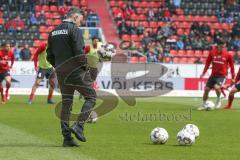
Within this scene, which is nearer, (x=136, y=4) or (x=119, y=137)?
(x=119, y=137)

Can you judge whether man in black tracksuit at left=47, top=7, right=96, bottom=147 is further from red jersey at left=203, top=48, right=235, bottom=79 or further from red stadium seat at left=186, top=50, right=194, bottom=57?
red stadium seat at left=186, top=50, right=194, bottom=57

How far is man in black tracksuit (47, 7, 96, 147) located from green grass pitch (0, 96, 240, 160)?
41cm

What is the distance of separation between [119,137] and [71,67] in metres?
2.39

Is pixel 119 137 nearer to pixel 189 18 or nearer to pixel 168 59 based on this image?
pixel 168 59

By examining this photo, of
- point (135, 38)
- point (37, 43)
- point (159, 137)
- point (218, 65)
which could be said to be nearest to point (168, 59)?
point (135, 38)

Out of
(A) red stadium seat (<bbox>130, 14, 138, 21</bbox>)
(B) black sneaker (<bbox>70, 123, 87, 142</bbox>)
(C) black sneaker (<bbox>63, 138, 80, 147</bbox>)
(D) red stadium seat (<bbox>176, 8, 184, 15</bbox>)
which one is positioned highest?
(B) black sneaker (<bbox>70, 123, 87, 142</bbox>)

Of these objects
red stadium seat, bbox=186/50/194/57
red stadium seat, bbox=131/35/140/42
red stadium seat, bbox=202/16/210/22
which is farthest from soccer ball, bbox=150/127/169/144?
red stadium seat, bbox=202/16/210/22

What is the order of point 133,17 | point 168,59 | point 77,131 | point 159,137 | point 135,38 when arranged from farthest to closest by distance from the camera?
1. point 133,17
2. point 135,38
3. point 168,59
4. point 159,137
5. point 77,131

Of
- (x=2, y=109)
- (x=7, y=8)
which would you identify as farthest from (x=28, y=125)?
(x=7, y=8)

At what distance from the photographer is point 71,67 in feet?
38.0

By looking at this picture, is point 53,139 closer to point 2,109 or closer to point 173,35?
point 2,109

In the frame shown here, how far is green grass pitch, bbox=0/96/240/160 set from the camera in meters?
10.6

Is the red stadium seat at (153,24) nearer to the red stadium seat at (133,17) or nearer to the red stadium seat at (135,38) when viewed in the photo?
the red stadium seat at (133,17)

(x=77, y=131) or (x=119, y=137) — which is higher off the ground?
(x=77, y=131)
